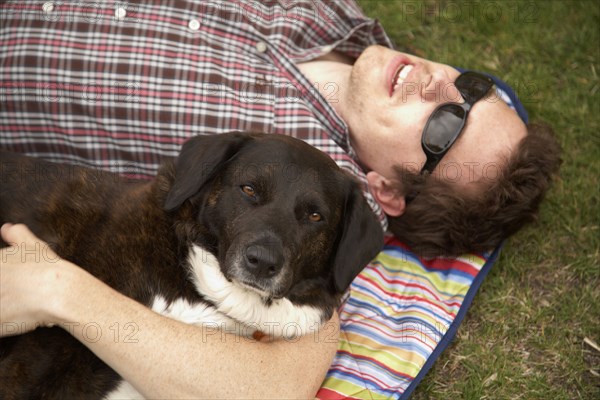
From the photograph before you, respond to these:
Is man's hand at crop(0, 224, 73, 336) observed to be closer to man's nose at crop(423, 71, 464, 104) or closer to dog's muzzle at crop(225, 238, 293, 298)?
dog's muzzle at crop(225, 238, 293, 298)

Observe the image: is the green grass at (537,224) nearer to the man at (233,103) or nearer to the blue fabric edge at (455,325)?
the blue fabric edge at (455,325)

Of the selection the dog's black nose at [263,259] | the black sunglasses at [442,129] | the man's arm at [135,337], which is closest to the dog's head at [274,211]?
the dog's black nose at [263,259]

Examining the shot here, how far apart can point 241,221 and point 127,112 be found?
170cm

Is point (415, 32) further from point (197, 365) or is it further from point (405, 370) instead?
point (197, 365)

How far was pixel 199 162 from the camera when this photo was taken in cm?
314

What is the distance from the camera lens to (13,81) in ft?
14.1

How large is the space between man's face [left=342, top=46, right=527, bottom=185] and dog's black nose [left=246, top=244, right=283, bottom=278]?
168 cm

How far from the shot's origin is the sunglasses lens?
13.5 feet

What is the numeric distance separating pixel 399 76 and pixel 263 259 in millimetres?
2146

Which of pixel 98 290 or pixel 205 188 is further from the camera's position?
pixel 205 188

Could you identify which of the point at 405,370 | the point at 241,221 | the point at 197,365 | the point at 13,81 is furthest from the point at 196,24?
the point at 405,370

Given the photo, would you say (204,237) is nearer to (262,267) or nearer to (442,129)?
(262,267)

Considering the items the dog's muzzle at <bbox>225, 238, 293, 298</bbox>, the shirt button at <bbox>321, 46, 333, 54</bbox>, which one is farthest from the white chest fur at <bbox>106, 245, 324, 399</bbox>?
the shirt button at <bbox>321, 46, 333, 54</bbox>

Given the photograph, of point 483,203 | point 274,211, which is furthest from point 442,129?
point 274,211
